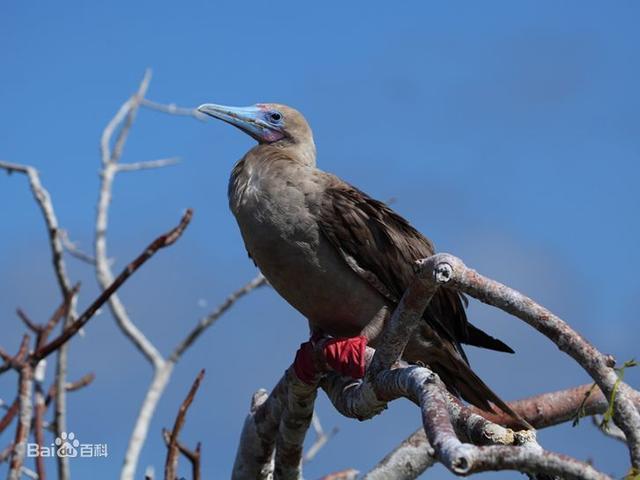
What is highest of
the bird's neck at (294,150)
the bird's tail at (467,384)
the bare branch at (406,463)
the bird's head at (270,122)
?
the bird's head at (270,122)

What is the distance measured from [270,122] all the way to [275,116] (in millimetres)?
47

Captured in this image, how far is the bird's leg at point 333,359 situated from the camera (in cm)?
523

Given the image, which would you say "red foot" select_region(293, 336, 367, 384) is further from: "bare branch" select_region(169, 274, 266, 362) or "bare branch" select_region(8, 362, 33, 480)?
"bare branch" select_region(169, 274, 266, 362)

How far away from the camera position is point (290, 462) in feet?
18.6

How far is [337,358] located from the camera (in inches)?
209

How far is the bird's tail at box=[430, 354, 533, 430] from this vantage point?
5.59 meters

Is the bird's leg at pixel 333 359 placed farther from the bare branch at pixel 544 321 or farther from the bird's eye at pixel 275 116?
the bird's eye at pixel 275 116

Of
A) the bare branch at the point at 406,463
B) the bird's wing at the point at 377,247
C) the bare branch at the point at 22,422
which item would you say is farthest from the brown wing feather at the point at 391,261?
the bare branch at the point at 22,422

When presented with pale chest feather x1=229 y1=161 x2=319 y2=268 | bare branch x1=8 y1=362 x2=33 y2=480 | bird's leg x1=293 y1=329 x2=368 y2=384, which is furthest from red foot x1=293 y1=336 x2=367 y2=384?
bare branch x1=8 y1=362 x2=33 y2=480

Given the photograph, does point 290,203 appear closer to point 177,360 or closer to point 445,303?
point 445,303

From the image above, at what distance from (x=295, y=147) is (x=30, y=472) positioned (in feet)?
9.25

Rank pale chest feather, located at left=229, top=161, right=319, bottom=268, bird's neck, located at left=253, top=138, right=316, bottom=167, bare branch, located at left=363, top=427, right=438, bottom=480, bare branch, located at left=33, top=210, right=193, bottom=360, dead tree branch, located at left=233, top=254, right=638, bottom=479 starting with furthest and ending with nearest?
1. bird's neck, located at left=253, top=138, right=316, bottom=167
2. bare branch, located at left=363, top=427, right=438, bottom=480
3. pale chest feather, located at left=229, top=161, right=319, bottom=268
4. bare branch, located at left=33, top=210, right=193, bottom=360
5. dead tree branch, located at left=233, top=254, right=638, bottom=479

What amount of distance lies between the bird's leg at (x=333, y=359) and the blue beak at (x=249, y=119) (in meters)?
1.59

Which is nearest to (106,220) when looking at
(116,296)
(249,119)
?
(116,296)
